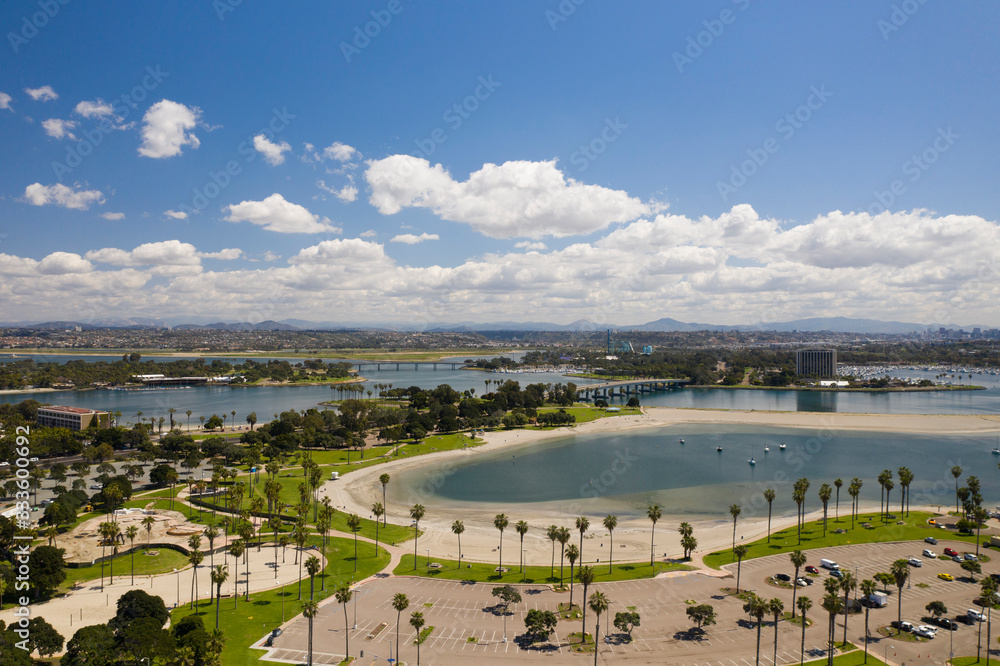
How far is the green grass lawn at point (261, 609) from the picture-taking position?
30895mm

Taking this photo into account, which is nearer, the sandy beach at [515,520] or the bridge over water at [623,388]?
the sandy beach at [515,520]

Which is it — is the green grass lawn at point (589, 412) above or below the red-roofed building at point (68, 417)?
below

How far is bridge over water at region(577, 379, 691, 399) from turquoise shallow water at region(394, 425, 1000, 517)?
66.5 metres

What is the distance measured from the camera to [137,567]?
42594 mm

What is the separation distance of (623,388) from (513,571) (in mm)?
150871

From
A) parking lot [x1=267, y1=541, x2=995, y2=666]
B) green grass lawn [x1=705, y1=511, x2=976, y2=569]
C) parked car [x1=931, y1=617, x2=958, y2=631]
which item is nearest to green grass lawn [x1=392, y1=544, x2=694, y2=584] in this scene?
parking lot [x1=267, y1=541, x2=995, y2=666]

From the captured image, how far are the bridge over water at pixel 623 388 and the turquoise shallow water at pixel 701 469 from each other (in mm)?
66489

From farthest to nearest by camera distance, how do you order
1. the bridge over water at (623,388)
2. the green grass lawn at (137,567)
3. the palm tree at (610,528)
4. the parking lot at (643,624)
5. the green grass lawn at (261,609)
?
the bridge over water at (623,388) → the palm tree at (610,528) → the green grass lawn at (137,567) → the green grass lawn at (261,609) → the parking lot at (643,624)

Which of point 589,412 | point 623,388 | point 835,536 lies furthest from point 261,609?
point 623,388

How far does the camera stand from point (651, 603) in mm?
36688

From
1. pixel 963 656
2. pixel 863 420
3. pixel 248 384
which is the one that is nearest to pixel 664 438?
pixel 863 420

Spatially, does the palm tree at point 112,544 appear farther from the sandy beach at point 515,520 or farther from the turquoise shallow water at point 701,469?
the turquoise shallow water at point 701,469

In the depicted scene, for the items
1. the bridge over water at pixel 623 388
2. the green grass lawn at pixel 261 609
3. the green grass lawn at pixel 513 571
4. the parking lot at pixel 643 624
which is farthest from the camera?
the bridge over water at pixel 623 388

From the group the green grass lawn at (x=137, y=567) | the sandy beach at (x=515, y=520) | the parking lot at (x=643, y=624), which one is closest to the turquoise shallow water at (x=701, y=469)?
the sandy beach at (x=515, y=520)
